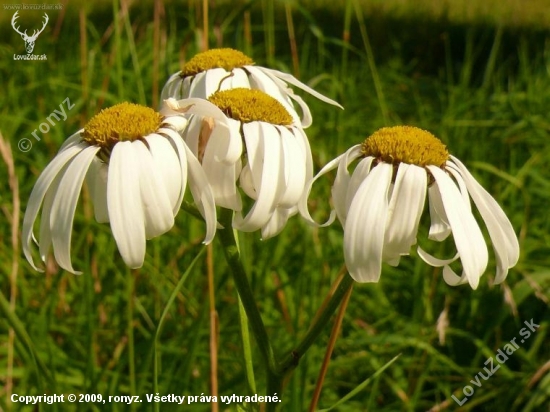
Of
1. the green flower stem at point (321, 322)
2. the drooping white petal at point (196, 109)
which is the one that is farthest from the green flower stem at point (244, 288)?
the drooping white petal at point (196, 109)

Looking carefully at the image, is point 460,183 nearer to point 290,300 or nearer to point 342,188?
point 342,188

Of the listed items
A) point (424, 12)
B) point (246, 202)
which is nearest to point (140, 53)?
point (246, 202)

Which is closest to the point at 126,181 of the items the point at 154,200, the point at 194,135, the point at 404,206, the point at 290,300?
the point at 154,200

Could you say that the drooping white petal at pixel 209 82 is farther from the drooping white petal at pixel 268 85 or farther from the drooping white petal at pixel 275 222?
the drooping white petal at pixel 275 222

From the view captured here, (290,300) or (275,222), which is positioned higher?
A: (275,222)

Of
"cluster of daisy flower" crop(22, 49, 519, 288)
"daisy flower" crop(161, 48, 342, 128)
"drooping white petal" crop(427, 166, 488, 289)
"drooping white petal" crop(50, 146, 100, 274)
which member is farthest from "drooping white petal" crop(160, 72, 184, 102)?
"drooping white petal" crop(427, 166, 488, 289)

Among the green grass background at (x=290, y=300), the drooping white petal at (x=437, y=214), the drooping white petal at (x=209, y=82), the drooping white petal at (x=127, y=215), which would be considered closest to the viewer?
the drooping white petal at (x=127, y=215)

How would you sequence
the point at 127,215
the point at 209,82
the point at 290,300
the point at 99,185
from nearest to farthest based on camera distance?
1. the point at 127,215
2. the point at 99,185
3. the point at 209,82
4. the point at 290,300

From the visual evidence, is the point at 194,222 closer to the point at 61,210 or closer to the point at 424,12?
the point at 61,210
